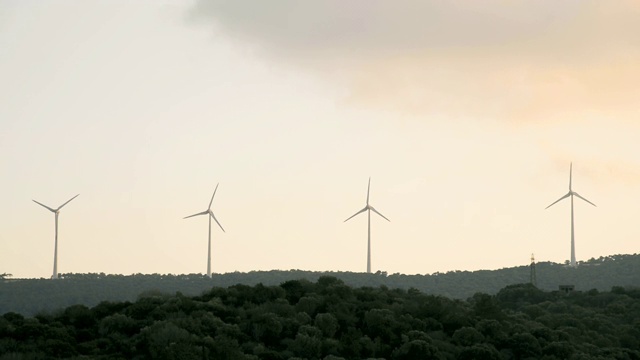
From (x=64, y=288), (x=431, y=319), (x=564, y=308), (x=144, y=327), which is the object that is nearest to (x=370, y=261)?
(x=64, y=288)

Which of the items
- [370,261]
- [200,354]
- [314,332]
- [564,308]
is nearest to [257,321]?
[314,332]

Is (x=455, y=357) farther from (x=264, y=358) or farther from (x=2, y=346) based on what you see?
(x=2, y=346)

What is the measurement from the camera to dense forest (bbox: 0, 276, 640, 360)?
7669 centimetres

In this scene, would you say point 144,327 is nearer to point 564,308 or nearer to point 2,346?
point 2,346

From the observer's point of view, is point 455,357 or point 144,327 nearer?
point 144,327

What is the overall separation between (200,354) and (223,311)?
14.2m

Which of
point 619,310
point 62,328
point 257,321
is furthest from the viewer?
point 619,310

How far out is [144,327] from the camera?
81062 mm

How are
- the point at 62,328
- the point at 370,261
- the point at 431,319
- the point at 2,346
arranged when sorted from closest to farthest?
the point at 2,346 → the point at 62,328 → the point at 431,319 → the point at 370,261

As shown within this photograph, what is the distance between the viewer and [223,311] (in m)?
88.7

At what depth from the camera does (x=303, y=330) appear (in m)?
83.8

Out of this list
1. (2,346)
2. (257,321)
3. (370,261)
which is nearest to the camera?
(2,346)

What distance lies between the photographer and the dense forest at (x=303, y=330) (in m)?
76.7

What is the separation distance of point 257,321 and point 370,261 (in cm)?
9996
